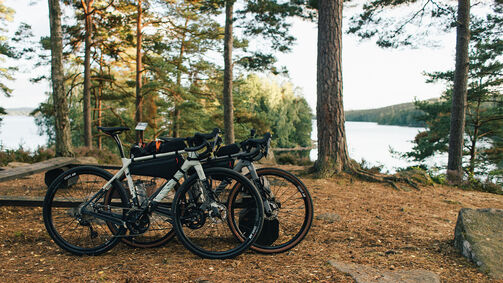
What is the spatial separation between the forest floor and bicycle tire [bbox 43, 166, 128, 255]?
114 millimetres

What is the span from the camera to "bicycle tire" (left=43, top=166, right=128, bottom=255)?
298 centimetres

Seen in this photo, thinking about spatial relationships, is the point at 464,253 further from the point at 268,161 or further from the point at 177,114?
the point at 177,114

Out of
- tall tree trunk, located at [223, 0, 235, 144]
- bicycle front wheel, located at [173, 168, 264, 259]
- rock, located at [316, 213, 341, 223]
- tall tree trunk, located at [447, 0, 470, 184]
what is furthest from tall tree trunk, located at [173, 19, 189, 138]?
bicycle front wheel, located at [173, 168, 264, 259]

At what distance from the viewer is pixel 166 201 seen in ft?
10.2

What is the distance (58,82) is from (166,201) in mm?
7264

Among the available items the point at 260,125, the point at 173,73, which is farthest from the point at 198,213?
the point at 260,125

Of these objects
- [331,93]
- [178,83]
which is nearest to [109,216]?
[331,93]

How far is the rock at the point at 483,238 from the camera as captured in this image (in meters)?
2.73

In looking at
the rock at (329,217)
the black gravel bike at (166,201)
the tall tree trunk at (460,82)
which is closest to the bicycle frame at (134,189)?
the black gravel bike at (166,201)

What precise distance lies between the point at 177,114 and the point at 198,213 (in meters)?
23.0

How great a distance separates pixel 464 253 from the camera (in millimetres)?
3016

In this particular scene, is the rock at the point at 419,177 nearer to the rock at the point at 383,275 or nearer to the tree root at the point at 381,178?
the tree root at the point at 381,178

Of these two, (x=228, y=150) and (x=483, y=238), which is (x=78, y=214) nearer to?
(x=228, y=150)

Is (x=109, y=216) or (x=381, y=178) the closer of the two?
(x=109, y=216)
